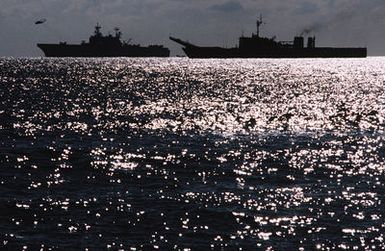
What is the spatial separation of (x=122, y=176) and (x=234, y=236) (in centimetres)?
1225

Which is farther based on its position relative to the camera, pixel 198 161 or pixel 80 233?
pixel 198 161

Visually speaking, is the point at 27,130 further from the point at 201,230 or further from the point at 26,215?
the point at 201,230

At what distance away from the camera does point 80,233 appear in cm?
2306

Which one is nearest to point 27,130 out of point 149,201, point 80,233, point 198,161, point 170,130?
point 170,130

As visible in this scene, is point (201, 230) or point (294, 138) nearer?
point (201, 230)

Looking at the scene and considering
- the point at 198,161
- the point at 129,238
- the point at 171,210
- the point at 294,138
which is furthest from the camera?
the point at 294,138

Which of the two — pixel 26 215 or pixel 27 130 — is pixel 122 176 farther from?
pixel 27 130

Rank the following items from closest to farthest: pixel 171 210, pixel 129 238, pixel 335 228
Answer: pixel 129 238 → pixel 335 228 → pixel 171 210

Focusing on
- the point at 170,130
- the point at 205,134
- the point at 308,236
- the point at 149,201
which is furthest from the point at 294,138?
the point at 308,236

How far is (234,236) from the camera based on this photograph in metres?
23.1

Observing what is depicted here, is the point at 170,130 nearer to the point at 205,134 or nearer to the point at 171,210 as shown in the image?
the point at 205,134

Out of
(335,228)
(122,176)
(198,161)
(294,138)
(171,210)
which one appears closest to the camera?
(335,228)

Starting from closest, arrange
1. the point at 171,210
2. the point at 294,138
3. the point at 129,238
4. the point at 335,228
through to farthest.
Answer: the point at 129,238, the point at 335,228, the point at 171,210, the point at 294,138

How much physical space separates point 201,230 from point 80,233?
457cm
